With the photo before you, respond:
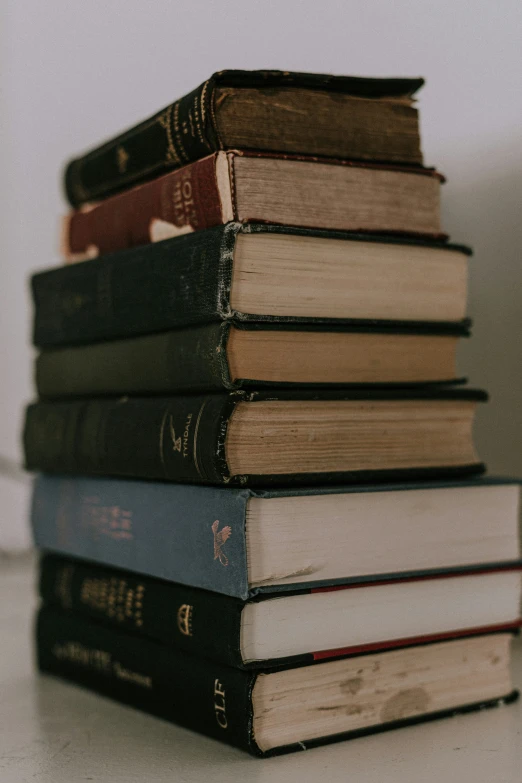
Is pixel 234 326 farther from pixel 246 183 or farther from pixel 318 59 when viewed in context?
pixel 318 59

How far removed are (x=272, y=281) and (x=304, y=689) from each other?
0.32 meters

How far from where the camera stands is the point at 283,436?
776mm

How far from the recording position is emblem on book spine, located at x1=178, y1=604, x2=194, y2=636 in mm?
813

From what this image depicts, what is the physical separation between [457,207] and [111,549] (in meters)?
0.53

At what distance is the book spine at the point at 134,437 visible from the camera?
0.77m

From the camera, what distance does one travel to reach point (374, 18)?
3.64 ft

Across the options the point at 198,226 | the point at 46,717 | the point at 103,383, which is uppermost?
the point at 198,226

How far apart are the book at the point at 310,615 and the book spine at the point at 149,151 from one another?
37 centimetres

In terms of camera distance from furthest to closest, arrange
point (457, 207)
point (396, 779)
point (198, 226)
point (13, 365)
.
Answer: point (13, 365) < point (457, 207) < point (198, 226) < point (396, 779)

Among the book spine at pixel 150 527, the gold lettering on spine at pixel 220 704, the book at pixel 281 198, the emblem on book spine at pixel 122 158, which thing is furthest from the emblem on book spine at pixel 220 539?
the emblem on book spine at pixel 122 158

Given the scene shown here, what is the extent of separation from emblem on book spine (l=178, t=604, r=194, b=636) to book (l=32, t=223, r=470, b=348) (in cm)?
24

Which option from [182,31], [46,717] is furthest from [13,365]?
[46,717]

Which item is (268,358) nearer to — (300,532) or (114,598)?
(300,532)

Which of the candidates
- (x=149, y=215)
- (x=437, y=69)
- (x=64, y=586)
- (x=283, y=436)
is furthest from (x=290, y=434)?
(x=437, y=69)
